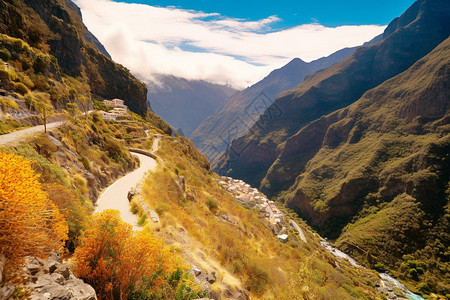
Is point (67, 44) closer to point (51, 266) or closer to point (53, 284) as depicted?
point (51, 266)

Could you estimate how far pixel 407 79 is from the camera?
114000mm

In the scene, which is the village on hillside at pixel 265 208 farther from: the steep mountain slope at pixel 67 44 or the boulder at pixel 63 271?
the steep mountain slope at pixel 67 44

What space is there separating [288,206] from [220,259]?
11141 cm

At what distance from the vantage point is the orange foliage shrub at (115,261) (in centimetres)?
441

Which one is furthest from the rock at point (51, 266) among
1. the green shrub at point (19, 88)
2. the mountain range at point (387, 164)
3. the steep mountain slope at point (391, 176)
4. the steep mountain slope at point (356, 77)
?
the steep mountain slope at point (356, 77)

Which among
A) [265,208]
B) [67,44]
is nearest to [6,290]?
Result: [67,44]

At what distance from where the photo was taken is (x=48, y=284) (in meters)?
3.40

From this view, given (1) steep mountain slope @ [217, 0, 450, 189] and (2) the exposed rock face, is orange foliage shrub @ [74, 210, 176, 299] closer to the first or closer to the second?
(2) the exposed rock face

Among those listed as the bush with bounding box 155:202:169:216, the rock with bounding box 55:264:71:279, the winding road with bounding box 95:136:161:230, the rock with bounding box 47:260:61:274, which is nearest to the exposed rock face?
the bush with bounding box 155:202:169:216

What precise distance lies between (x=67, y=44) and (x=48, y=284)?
6986cm

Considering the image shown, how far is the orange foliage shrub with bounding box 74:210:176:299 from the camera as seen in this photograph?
4.41m

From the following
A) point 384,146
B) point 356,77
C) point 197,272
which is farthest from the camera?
point 356,77

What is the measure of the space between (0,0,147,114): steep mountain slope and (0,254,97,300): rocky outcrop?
38.9 meters

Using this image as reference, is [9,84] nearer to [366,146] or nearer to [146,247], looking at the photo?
[146,247]
